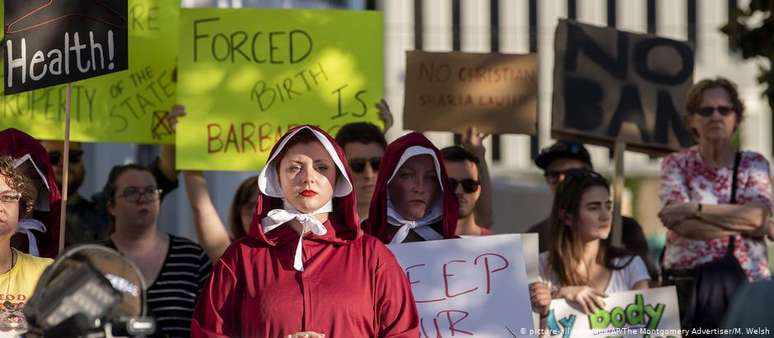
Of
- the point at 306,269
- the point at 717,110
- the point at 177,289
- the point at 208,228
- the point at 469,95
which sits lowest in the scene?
the point at 177,289

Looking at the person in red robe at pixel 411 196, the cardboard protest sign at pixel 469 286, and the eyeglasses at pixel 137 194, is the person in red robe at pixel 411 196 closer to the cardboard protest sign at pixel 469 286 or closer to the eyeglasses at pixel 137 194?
the cardboard protest sign at pixel 469 286

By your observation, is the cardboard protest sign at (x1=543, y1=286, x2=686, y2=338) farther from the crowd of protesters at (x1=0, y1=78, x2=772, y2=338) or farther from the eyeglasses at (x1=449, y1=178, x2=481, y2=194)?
the eyeglasses at (x1=449, y1=178, x2=481, y2=194)

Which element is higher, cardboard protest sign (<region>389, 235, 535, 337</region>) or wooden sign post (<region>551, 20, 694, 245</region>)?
wooden sign post (<region>551, 20, 694, 245</region>)

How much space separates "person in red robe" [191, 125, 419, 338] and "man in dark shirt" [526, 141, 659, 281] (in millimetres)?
2654

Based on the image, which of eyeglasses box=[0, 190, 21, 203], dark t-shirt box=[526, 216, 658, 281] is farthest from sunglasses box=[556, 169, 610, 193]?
eyeglasses box=[0, 190, 21, 203]

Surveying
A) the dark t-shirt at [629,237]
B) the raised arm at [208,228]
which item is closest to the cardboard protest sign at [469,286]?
the raised arm at [208,228]

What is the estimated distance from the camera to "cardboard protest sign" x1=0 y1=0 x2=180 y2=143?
8.74 m

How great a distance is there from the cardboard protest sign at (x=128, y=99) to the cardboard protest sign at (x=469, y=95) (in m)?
1.27

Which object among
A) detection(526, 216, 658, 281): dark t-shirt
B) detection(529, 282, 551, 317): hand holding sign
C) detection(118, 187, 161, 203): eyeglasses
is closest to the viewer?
detection(529, 282, 551, 317): hand holding sign

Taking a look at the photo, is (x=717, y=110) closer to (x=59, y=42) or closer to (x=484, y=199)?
(x=484, y=199)

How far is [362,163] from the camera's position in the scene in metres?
8.15

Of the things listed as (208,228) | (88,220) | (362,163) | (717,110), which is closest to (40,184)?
(208,228)

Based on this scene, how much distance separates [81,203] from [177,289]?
121cm

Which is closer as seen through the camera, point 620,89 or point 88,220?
point 88,220
